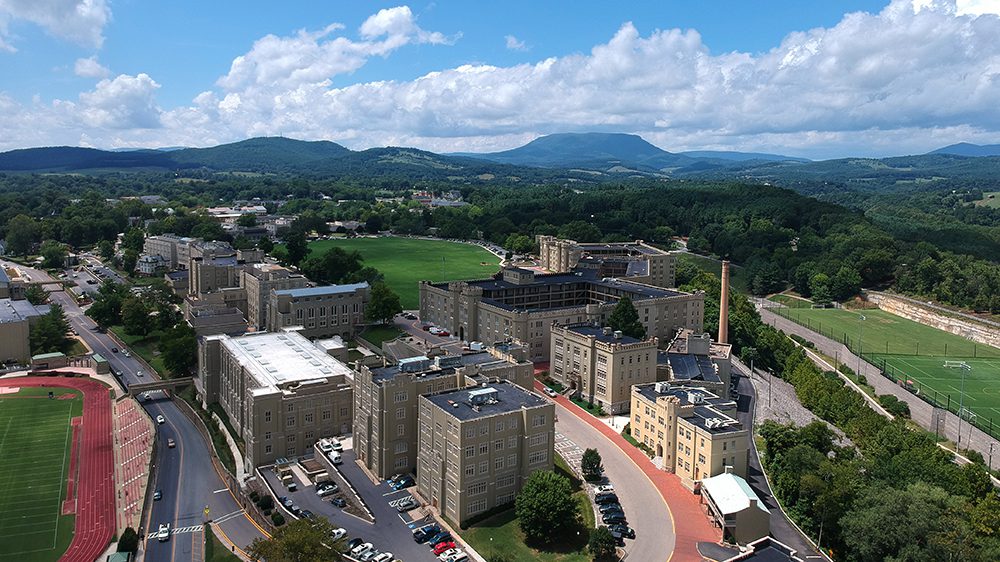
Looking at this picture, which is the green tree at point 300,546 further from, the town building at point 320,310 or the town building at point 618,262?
the town building at point 618,262

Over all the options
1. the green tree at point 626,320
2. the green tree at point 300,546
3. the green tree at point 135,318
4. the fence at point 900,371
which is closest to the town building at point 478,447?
the green tree at point 300,546

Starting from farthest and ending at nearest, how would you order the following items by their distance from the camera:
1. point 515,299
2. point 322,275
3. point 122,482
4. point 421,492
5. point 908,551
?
point 322,275
point 515,299
point 122,482
point 421,492
point 908,551

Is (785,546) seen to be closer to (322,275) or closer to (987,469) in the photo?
(987,469)

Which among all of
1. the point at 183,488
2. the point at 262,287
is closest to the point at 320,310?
the point at 262,287

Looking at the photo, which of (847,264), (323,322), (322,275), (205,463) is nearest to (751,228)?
(847,264)

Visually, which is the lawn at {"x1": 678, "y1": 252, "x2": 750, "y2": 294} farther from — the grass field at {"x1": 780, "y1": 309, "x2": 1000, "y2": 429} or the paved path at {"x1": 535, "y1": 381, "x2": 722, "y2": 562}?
the paved path at {"x1": 535, "y1": 381, "x2": 722, "y2": 562}

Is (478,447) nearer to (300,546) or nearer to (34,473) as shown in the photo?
(300,546)
